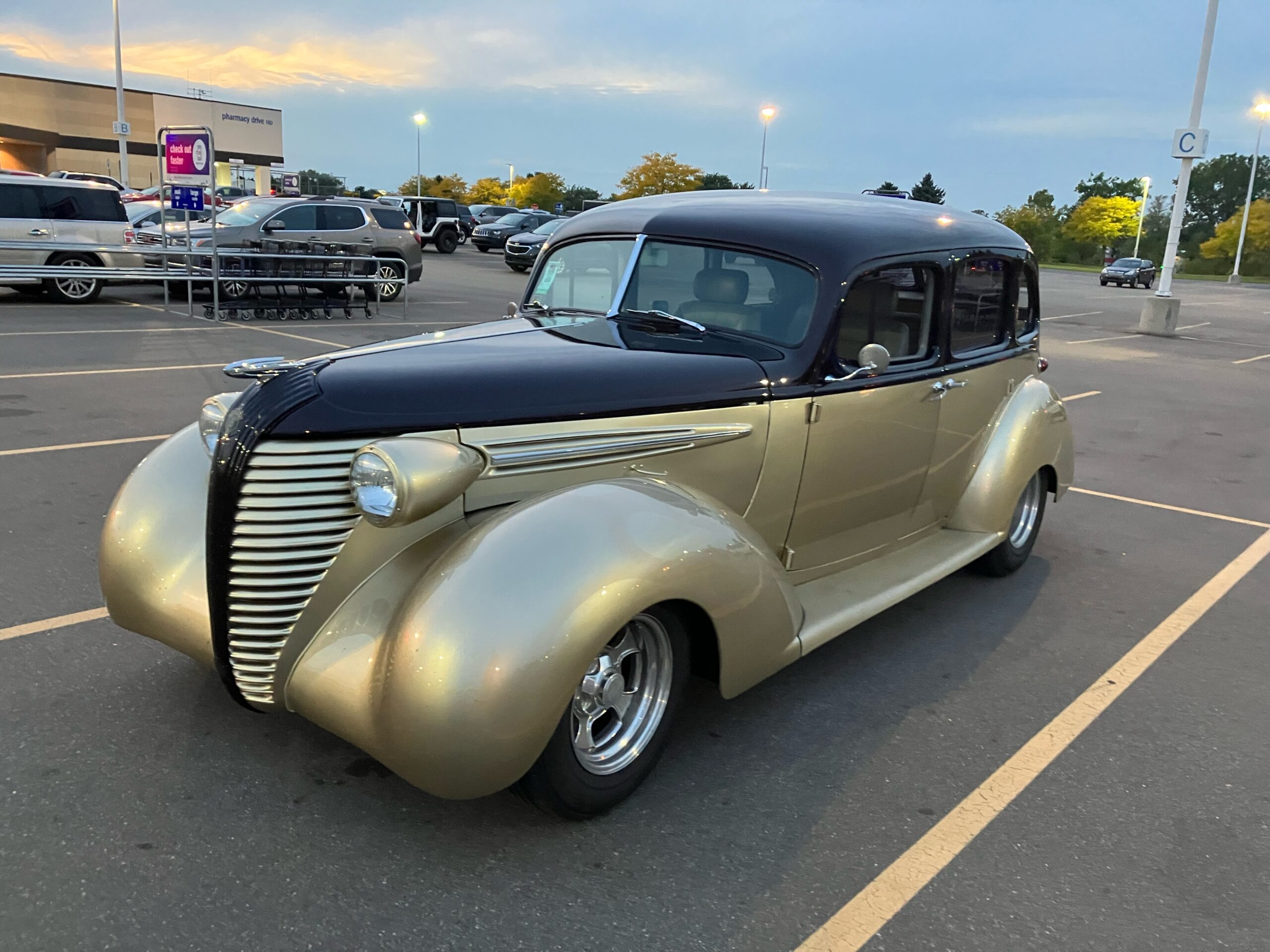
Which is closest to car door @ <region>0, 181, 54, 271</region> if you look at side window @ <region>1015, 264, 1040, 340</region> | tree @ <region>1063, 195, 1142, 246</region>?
side window @ <region>1015, 264, 1040, 340</region>

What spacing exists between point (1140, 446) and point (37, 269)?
14.3m

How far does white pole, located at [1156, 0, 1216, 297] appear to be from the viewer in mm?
17672

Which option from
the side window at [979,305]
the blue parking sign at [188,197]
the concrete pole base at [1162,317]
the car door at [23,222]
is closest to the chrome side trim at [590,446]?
the side window at [979,305]

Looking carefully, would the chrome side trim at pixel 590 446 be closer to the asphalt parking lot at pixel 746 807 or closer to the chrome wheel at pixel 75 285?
the asphalt parking lot at pixel 746 807

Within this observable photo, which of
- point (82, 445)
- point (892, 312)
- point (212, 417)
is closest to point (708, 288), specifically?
point (892, 312)

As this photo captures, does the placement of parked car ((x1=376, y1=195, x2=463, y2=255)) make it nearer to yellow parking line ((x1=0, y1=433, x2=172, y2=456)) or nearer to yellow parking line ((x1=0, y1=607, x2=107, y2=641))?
yellow parking line ((x1=0, y1=433, x2=172, y2=456))

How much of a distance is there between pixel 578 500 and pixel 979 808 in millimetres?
1645

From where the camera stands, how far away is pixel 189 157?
45.5ft

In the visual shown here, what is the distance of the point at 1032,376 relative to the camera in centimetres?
536

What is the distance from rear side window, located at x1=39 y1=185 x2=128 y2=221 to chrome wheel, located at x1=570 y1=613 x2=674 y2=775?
15.3 metres

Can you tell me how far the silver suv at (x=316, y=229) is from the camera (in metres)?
16.9

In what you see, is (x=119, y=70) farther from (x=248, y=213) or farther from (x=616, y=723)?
(x=616, y=723)

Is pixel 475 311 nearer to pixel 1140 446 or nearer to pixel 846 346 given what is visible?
pixel 1140 446

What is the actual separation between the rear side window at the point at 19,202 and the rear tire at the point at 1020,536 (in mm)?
15021
